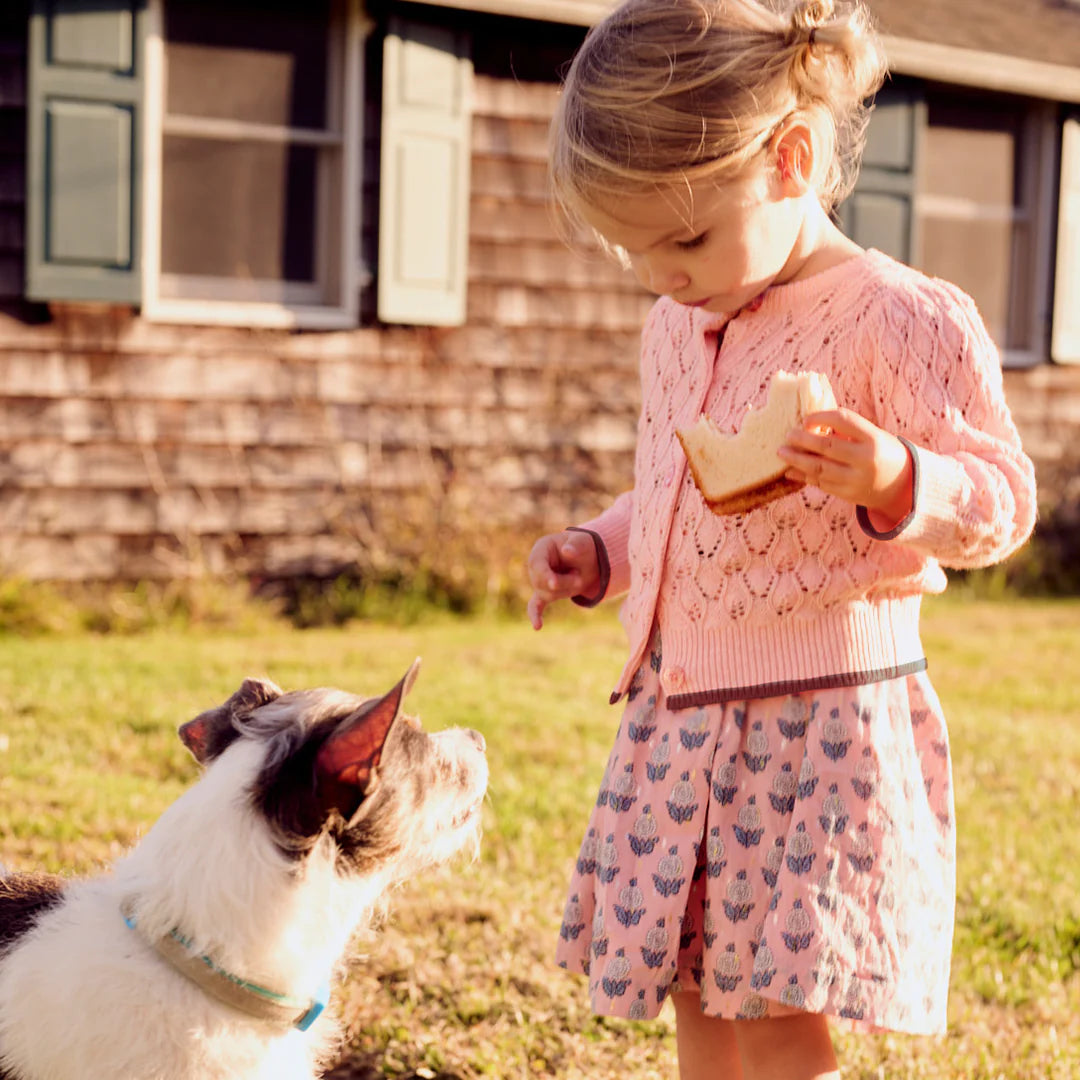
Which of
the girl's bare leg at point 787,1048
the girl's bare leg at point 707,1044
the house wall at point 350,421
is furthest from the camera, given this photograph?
the house wall at point 350,421

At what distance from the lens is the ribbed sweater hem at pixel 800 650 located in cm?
234

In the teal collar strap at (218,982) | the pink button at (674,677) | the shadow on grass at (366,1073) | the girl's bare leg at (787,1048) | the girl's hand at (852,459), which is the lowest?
the shadow on grass at (366,1073)

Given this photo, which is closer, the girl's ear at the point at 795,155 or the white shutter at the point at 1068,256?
the girl's ear at the point at 795,155

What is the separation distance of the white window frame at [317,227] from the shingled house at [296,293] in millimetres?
18

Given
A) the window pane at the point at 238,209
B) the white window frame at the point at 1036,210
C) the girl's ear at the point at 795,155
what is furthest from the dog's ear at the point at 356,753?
the white window frame at the point at 1036,210

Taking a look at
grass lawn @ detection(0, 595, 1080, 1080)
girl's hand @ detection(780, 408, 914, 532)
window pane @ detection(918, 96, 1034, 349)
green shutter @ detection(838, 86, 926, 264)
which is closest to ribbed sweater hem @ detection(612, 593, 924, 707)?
girl's hand @ detection(780, 408, 914, 532)

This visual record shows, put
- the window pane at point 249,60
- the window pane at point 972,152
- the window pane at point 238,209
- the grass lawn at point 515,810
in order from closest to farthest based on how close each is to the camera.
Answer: the grass lawn at point 515,810, the window pane at point 249,60, the window pane at point 238,209, the window pane at point 972,152

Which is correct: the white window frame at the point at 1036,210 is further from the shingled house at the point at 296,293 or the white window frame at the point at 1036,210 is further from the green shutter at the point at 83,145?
the green shutter at the point at 83,145

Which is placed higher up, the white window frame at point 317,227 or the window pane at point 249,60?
the window pane at point 249,60

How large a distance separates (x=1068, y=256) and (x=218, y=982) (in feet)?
33.4

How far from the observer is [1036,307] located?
11.0 metres

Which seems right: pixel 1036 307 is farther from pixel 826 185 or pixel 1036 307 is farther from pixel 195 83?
pixel 826 185

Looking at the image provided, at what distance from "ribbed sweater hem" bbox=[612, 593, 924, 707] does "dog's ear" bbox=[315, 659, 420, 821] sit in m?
0.53

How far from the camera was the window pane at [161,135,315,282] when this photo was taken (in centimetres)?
814
